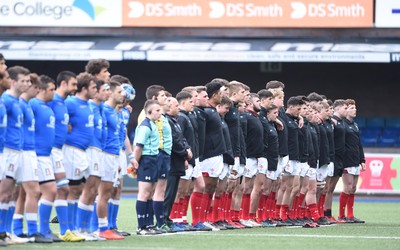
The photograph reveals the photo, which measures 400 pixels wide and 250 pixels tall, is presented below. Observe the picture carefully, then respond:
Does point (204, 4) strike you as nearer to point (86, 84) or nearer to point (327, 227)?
point (327, 227)

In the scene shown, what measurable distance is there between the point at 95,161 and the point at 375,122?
19.5m

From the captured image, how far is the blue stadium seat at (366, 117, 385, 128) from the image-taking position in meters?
32.0

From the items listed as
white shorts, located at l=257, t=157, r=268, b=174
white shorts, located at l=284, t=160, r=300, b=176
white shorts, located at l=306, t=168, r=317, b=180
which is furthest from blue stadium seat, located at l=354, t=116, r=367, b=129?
white shorts, located at l=257, t=157, r=268, b=174

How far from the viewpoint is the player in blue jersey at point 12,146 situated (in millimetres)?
12516

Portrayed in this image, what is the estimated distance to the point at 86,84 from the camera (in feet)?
44.5

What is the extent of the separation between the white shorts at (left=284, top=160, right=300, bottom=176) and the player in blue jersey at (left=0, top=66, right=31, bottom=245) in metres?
6.76

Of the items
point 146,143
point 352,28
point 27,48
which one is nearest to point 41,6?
point 27,48

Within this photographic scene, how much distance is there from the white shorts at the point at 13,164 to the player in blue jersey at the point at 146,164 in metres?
2.38

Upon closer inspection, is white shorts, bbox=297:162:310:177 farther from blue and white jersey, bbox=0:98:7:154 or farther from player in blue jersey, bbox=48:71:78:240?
A: blue and white jersey, bbox=0:98:7:154

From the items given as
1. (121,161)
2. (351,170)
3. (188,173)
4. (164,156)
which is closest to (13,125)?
(121,161)

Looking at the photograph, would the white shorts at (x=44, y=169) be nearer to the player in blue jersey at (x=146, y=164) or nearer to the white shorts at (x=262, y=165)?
the player in blue jersey at (x=146, y=164)

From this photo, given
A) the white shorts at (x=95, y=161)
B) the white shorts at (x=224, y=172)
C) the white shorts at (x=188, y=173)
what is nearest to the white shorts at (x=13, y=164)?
the white shorts at (x=95, y=161)

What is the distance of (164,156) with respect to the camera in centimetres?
1509

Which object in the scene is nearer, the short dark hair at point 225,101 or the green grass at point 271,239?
the green grass at point 271,239
